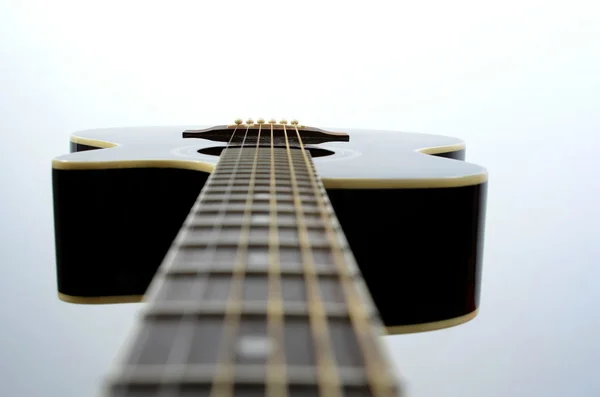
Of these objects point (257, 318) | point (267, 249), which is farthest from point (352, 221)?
point (257, 318)

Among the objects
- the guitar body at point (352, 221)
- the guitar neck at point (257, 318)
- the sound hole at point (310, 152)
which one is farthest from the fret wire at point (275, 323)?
the sound hole at point (310, 152)

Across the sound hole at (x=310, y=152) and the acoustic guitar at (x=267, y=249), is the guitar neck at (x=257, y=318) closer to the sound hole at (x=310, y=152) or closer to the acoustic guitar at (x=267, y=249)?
the acoustic guitar at (x=267, y=249)

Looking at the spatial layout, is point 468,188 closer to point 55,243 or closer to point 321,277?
point 321,277

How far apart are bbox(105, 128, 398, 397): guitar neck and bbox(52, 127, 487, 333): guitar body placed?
0.39m

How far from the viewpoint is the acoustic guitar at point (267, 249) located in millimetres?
477

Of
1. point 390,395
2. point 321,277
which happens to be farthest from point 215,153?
point 390,395

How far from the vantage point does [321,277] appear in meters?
0.64

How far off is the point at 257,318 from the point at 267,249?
0.18 meters

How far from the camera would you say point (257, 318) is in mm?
547

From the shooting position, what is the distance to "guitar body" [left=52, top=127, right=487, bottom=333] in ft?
4.05

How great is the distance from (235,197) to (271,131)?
95 centimetres

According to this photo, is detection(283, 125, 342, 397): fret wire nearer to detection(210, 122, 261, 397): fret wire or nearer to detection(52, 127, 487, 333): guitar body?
detection(210, 122, 261, 397): fret wire

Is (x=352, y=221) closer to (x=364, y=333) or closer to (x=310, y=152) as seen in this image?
(x=310, y=152)

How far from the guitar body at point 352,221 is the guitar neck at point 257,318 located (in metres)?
0.39
